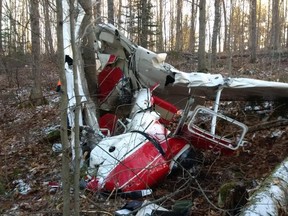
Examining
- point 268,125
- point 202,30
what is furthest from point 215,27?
point 268,125

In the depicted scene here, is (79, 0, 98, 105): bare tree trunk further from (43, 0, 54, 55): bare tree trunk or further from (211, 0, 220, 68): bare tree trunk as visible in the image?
(211, 0, 220, 68): bare tree trunk

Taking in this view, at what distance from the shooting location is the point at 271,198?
3.67 meters

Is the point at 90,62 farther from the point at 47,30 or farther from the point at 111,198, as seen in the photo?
the point at 111,198

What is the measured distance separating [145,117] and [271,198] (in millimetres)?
2930

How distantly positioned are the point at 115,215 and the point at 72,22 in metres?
2.30

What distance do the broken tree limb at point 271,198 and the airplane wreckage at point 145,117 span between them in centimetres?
136

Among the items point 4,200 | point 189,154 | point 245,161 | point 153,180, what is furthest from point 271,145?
point 4,200

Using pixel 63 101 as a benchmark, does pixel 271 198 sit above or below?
below

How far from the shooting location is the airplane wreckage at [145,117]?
522cm

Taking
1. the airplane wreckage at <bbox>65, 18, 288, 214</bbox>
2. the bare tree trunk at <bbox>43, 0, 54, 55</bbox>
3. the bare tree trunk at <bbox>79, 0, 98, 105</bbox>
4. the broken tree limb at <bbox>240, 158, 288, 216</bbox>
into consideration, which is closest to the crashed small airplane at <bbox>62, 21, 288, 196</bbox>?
the airplane wreckage at <bbox>65, 18, 288, 214</bbox>

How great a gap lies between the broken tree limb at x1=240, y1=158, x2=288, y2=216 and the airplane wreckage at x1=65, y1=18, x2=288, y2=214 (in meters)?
1.36

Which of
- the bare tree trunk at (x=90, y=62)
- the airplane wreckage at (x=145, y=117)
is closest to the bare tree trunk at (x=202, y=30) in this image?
the airplane wreckage at (x=145, y=117)

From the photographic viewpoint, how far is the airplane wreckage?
17.1 ft

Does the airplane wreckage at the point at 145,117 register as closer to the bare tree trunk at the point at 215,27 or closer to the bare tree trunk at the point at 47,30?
the bare tree trunk at the point at 47,30
